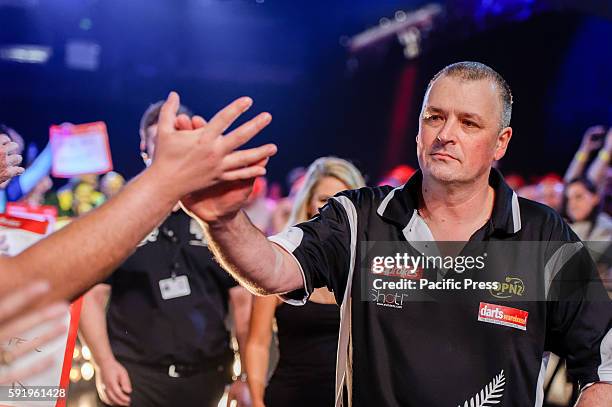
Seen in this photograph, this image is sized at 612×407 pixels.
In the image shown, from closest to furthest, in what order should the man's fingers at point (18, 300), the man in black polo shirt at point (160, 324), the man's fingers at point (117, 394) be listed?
the man's fingers at point (18, 300) < the man's fingers at point (117, 394) < the man in black polo shirt at point (160, 324)

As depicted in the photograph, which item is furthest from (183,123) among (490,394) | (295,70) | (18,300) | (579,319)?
(295,70)

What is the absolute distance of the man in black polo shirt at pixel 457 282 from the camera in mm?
2486

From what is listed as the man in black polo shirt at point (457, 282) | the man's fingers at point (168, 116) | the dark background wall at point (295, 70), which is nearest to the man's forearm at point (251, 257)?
the man in black polo shirt at point (457, 282)

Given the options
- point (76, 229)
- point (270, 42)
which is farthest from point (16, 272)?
point (270, 42)

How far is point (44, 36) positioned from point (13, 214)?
12116 mm

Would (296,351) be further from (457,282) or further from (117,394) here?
(457,282)

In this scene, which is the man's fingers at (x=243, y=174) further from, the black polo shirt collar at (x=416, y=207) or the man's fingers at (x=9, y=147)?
the man's fingers at (x=9, y=147)

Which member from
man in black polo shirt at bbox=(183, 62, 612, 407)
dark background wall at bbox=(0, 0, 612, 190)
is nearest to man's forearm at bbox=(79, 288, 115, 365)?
man in black polo shirt at bbox=(183, 62, 612, 407)

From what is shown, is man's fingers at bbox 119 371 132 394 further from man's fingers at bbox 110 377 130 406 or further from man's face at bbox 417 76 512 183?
man's face at bbox 417 76 512 183

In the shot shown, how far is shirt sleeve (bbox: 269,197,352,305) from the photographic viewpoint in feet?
8.00

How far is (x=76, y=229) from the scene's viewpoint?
157cm

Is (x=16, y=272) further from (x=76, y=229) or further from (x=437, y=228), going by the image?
(x=437, y=228)

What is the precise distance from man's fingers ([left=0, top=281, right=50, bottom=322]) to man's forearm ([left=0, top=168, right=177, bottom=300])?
0.01 m

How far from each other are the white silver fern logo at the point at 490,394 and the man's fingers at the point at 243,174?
1.16 m
